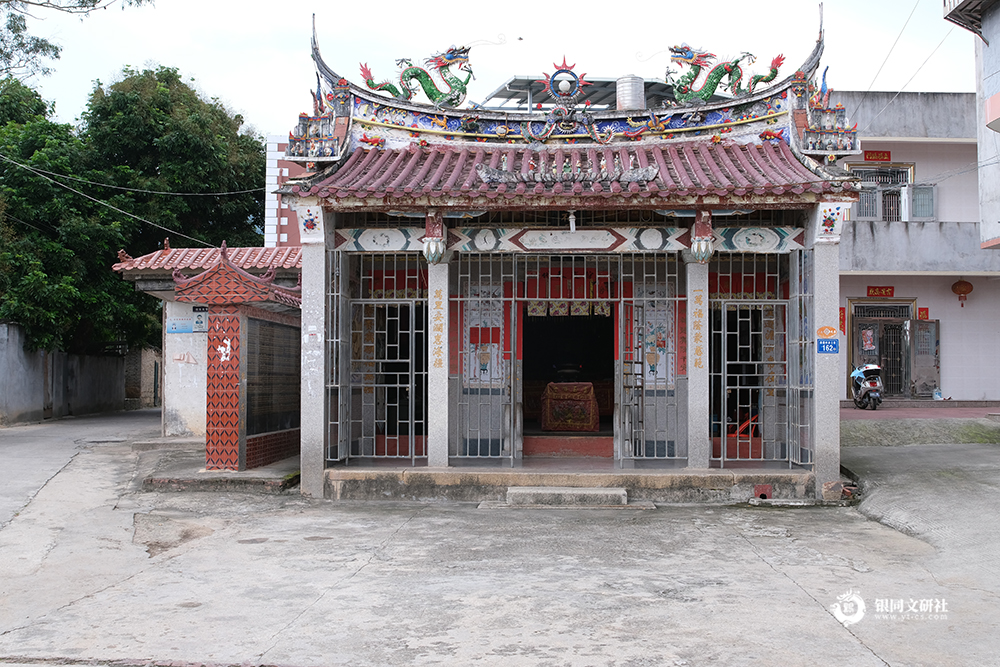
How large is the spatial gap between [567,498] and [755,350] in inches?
143

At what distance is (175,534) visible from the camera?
799cm

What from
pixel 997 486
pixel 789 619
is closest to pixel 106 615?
pixel 789 619

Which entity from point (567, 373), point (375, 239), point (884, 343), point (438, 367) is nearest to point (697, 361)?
point (438, 367)

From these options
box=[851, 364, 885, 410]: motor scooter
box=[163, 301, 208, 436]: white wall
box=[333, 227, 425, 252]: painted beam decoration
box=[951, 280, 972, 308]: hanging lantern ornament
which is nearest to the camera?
box=[333, 227, 425, 252]: painted beam decoration

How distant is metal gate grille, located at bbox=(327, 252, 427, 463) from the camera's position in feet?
33.8

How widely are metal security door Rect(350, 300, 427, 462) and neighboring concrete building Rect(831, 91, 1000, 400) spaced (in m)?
9.98

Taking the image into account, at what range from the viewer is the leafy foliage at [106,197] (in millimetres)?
18922

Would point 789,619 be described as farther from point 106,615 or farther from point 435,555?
point 106,615

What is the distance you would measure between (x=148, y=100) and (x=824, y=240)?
61.5 ft

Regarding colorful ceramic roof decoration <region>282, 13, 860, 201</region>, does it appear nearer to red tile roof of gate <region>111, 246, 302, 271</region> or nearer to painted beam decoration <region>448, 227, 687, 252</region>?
painted beam decoration <region>448, 227, 687, 252</region>

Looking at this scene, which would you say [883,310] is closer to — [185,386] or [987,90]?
[987,90]

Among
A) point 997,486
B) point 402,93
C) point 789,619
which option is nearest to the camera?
point 789,619

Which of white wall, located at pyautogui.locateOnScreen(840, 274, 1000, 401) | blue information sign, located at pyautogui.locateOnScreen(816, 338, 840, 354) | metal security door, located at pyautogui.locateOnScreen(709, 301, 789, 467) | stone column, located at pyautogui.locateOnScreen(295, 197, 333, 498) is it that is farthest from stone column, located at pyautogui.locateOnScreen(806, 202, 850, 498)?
white wall, located at pyautogui.locateOnScreen(840, 274, 1000, 401)

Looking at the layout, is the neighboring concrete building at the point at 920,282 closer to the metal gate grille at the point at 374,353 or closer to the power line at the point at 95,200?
the metal gate grille at the point at 374,353
